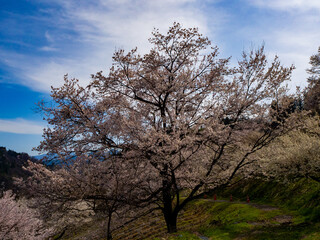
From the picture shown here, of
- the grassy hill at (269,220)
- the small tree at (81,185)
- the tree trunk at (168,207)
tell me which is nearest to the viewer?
the small tree at (81,185)

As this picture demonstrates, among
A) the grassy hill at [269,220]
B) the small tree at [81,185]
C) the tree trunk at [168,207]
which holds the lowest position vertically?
the grassy hill at [269,220]

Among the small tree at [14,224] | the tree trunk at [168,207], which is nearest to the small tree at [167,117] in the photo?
the tree trunk at [168,207]

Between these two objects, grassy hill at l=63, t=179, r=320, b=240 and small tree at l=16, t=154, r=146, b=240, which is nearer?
small tree at l=16, t=154, r=146, b=240

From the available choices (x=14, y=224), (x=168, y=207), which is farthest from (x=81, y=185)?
(x=14, y=224)

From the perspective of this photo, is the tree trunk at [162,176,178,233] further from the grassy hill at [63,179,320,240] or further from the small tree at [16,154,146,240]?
the small tree at [16,154,146,240]

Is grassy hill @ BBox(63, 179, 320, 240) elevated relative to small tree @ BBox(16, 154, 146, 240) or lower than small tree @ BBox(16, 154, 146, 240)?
lower

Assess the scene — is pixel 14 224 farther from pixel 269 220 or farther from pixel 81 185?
pixel 269 220

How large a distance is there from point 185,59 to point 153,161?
5.59 metres

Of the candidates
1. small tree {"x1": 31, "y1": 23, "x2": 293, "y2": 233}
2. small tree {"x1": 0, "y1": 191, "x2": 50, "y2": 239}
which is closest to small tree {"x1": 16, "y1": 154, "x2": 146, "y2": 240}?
small tree {"x1": 31, "y1": 23, "x2": 293, "y2": 233}

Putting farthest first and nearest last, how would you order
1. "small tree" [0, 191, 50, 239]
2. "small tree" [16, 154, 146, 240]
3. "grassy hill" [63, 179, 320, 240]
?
"small tree" [0, 191, 50, 239], "grassy hill" [63, 179, 320, 240], "small tree" [16, 154, 146, 240]

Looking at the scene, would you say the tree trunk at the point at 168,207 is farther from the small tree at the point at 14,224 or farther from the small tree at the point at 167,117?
the small tree at the point at 14,224

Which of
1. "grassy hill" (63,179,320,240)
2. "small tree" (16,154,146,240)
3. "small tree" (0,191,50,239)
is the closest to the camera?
"small tree" (16,154,146,240)

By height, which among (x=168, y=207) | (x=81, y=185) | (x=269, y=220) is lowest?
(x=269, y=220)

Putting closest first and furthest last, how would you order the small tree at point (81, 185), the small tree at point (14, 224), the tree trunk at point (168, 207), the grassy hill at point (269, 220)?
the small tree at point (81, 185)
the grassy hill at point (269, 220)
the tree trunk at point (168, 207)
the small tree at point (14, 224)
